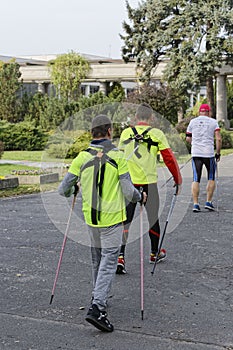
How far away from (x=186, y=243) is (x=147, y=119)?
2255 mm

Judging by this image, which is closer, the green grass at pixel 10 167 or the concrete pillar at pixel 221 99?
the green grass at pixel 10 167

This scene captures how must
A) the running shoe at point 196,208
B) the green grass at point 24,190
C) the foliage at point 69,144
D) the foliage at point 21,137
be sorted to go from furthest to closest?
the foliage at point 21,137, the green grass at point 24,190, the running shoe at point 196,208, the foliage at point 69,144

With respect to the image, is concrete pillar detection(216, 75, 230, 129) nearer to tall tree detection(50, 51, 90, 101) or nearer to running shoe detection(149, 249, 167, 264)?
tall tree detection(50, 51, 90, 101)

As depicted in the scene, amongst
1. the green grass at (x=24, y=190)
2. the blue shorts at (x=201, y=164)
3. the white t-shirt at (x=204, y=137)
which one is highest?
the white t-shirt at (x=204, y=137)

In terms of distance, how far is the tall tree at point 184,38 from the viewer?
1538 inches

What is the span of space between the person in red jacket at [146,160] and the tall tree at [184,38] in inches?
1177

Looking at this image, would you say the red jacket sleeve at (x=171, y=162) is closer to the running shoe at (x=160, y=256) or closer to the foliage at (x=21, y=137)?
the running shoe at (x=160, y=256)

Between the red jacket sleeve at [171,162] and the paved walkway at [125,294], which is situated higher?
the red jacket sleeve at [171,162]

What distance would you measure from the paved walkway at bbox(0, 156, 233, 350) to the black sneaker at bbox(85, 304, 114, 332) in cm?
6

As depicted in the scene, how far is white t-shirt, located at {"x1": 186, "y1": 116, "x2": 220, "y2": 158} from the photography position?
11.2m

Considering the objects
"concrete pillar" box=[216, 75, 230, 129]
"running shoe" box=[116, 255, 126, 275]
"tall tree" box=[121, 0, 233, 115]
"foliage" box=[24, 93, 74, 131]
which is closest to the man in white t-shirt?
"running shoe" box=[116, 255, 126, 275]

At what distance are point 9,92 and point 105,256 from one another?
34.5 meters

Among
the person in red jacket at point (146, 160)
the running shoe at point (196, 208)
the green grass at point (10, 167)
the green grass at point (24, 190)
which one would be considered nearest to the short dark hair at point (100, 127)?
the person in red jacket at point (146, 160)

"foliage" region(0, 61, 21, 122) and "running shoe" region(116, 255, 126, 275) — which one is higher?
"foliage" region(0, 61, 21, 122)
